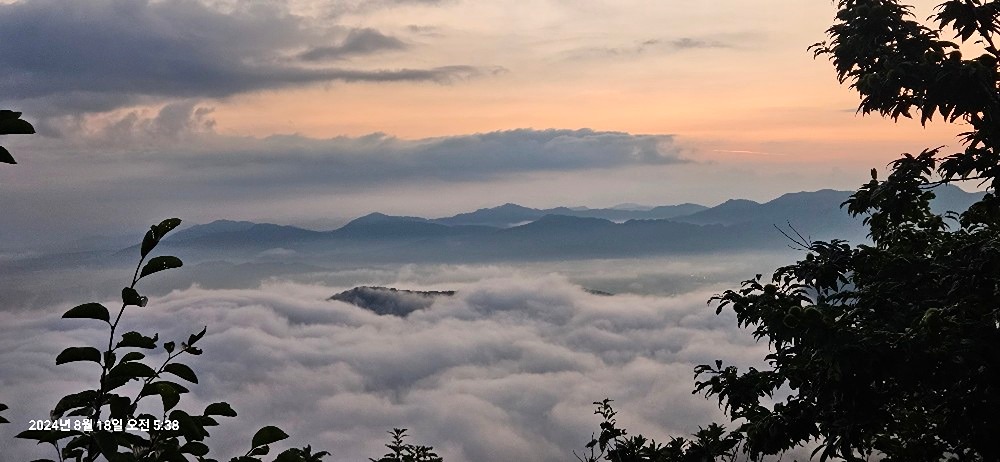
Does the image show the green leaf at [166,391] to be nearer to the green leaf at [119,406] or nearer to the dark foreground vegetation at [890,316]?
the green leaf at [119,406]

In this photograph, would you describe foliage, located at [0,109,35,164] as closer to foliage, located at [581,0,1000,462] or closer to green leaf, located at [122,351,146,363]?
green leaf, located at [122,351,146,363]

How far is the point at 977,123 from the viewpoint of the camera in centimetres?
974

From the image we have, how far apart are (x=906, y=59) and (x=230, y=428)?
195 m

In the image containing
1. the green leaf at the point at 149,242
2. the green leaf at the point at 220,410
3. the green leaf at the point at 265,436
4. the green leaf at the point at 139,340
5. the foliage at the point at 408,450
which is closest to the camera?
the green leaf at the point at 149,242

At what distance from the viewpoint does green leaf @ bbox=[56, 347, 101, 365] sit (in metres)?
2.53

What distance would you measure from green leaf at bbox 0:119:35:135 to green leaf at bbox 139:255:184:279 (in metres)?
0.56

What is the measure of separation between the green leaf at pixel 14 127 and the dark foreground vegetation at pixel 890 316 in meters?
5.32

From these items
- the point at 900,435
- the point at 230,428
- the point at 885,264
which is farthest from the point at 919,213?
the point at 230,428

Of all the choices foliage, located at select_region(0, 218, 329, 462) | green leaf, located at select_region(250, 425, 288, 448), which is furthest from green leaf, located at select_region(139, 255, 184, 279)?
green leaf, located at select_region(250, 425, 288, 448)

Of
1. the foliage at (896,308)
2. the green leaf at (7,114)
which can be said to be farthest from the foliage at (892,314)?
the green leaf at (7,114)

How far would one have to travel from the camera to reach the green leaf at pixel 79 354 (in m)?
2.53

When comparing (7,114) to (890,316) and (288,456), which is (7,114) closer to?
(288,456)

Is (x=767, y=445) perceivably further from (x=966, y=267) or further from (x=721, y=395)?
(x=966, y=267)

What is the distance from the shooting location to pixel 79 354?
258 cm
